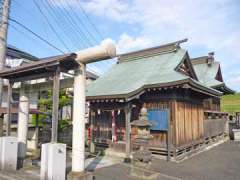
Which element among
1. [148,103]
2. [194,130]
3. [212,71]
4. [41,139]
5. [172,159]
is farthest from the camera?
[212,71]

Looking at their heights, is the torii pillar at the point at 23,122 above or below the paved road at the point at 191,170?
above

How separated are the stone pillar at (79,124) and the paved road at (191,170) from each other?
4.47 ft

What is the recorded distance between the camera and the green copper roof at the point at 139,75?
35.9 feet

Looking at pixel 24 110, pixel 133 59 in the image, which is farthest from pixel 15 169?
pixel 133 59

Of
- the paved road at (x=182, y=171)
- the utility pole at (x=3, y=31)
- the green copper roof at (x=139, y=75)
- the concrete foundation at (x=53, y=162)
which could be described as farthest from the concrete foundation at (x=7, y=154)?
the green copper roof at (x=139, y=75)

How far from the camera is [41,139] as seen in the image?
14609 mm

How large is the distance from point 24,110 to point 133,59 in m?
9.39

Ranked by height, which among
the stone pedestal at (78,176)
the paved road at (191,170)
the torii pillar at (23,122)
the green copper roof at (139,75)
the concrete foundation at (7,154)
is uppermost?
the green copper roof at (139,75)

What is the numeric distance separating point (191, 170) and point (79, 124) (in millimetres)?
5206

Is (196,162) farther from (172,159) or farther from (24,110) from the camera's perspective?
(24,110)

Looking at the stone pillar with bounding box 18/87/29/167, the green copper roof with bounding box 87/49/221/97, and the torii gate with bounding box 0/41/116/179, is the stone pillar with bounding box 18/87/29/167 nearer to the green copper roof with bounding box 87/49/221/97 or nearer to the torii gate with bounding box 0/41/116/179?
the torii gate with bounding box 0/41/116/179

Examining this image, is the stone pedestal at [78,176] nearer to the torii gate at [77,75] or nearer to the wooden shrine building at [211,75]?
the torii gate at [77,75]

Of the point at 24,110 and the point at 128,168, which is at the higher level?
the point at 24,110

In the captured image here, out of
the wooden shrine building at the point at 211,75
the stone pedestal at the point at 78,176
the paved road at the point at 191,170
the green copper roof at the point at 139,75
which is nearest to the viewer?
the stone pedestal at the point at 78,176
